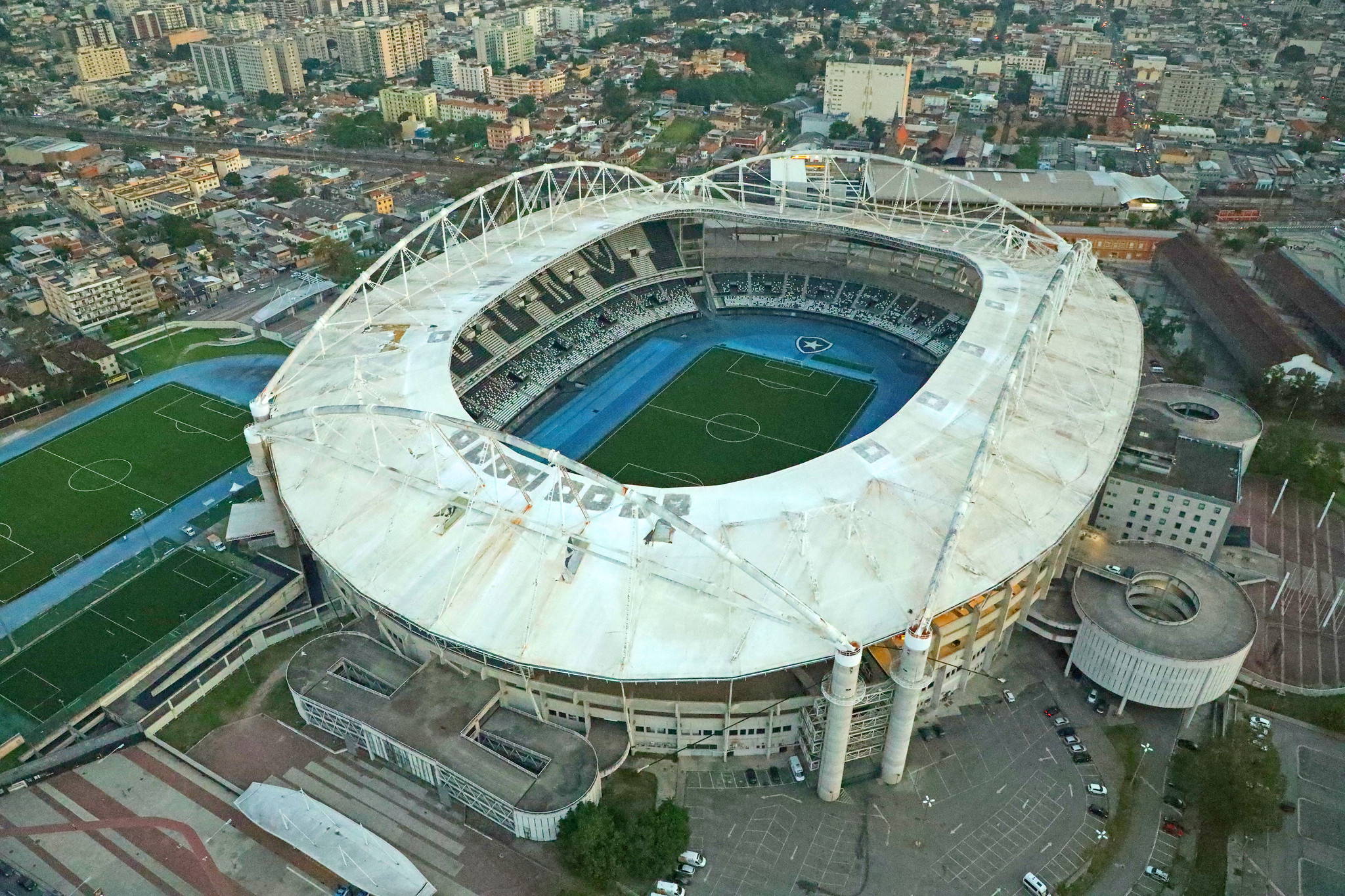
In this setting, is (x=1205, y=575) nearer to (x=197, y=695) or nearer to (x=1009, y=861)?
(x=1009, y=861)

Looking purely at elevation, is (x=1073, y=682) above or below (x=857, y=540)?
below

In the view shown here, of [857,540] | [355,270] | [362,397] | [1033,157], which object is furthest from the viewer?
[1033,157]

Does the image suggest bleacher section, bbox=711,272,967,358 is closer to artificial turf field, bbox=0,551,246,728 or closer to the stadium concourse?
the stadium concourse

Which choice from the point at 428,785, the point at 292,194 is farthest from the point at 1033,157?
the point at 428,785

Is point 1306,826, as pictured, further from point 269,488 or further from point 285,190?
point 285,190

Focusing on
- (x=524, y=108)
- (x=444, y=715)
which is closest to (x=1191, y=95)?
(x=524, y=108)

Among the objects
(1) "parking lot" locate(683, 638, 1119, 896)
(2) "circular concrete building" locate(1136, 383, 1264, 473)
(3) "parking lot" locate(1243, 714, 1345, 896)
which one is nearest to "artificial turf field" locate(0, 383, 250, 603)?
(1) "parking lot" locate(683, 638, 1119, 896)

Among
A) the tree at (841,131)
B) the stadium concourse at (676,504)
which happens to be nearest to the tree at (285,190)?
the stadium concourse at (676,504)

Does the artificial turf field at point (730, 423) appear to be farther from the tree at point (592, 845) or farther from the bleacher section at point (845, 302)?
the tree at point (592, 845)
